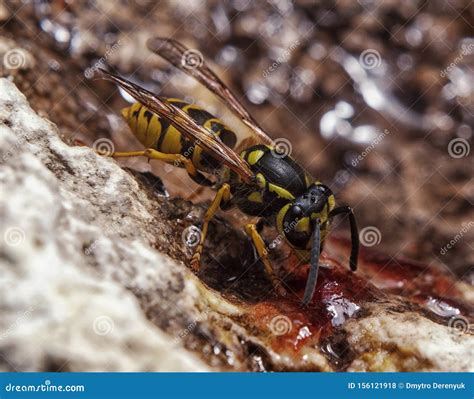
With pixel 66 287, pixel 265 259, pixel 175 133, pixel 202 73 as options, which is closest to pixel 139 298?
pixel 66 287

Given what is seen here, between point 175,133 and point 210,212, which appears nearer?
point 210,212

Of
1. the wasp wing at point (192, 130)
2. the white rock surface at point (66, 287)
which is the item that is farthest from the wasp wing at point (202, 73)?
the white rock surface at point (66, 287)

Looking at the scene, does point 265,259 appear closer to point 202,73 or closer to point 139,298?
point 139,298

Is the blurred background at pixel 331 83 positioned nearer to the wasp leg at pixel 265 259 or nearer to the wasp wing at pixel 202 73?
the wasp wing at pixel 202 73

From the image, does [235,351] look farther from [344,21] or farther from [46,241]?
[344,21]

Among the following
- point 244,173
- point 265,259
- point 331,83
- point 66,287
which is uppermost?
point 331,83

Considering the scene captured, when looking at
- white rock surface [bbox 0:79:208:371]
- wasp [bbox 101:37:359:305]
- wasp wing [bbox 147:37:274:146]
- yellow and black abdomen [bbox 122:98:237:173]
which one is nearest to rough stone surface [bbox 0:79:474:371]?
white rock surface [bbox 0:79:208:371]

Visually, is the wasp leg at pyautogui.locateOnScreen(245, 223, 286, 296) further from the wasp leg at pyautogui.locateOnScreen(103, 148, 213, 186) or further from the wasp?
the wasp leg at pyautogui.locateOnScreen(103, 148, 213, 186)
